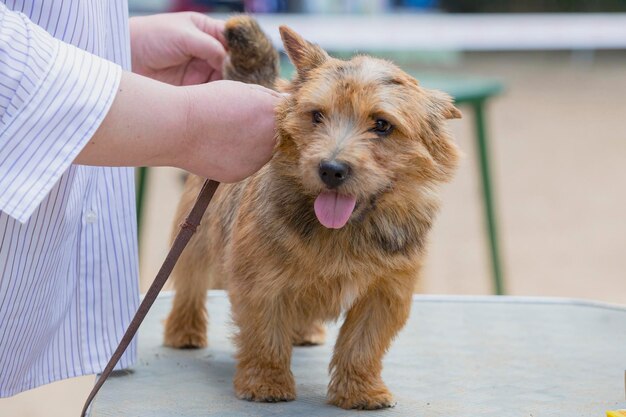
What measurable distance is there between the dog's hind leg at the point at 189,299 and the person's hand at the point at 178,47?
0.95 feet

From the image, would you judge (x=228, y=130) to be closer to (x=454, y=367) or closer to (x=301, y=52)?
(x=301, y=52)

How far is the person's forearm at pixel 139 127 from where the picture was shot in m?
1.75

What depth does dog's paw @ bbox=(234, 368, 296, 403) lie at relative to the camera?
2211mm

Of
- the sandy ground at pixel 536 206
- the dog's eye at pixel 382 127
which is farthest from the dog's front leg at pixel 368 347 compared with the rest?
the sandy ground at pixel 536 206

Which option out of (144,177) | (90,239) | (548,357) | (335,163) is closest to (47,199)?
(90,239)

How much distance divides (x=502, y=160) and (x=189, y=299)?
296 inches

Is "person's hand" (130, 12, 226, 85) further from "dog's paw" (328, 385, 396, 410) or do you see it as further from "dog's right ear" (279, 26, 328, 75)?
"dog's paw" (328, 385, 396, 410)

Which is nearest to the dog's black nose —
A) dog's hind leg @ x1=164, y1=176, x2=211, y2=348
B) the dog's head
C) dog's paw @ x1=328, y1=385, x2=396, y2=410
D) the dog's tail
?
the dog's head

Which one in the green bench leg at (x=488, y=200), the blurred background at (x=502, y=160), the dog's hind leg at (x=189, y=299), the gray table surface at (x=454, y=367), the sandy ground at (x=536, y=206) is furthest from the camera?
the sandy ground at (x=536, y=206)

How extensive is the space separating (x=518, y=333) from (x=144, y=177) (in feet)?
8.81

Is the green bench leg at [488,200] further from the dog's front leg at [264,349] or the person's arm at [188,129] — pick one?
the person's arm at [188,129]

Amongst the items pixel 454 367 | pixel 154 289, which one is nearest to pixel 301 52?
pixel 154 289

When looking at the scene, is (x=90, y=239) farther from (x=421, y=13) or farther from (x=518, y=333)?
(x=421, y=13)

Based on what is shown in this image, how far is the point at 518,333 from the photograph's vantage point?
2900 mm
